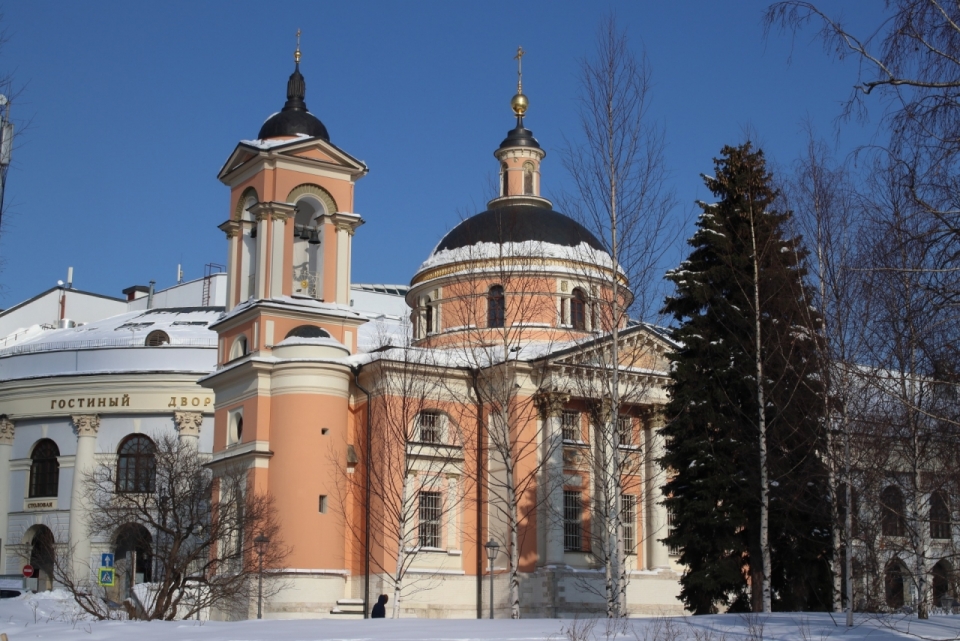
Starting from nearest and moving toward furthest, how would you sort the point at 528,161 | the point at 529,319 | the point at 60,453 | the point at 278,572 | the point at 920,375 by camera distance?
the point at 920,375, the point at 278,572, the point at 529,319, the point at 528,161, the point at 60,453

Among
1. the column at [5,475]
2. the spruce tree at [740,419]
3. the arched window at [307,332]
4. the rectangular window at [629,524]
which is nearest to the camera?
the spruce tree at [740,419]

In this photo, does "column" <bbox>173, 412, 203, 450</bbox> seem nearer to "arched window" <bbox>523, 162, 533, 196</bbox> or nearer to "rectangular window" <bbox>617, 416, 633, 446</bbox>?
"arched window" <bbox>523, 162, 533, 196</bbox>

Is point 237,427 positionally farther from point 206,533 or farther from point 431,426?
point 431,426

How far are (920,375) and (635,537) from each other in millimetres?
26121

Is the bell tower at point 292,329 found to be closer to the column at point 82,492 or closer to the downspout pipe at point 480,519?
the downspout pipe at point 480,519

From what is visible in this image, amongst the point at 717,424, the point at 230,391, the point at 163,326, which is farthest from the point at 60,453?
the point at 717,424

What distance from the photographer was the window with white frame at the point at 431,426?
4128 cm

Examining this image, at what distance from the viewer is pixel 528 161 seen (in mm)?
51344

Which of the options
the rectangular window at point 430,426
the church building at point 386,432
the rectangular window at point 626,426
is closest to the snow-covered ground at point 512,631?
the rectangular window at point 626,426

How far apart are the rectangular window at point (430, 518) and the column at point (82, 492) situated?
2131cm

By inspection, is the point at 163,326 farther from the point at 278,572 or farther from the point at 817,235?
the point at 817,235

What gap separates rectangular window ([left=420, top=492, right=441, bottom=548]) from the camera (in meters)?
40.3

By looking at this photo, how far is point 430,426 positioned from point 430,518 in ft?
9.75

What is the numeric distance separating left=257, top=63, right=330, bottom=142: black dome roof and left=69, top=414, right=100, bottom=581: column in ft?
64.4
